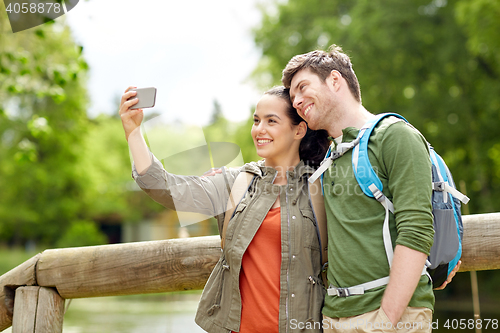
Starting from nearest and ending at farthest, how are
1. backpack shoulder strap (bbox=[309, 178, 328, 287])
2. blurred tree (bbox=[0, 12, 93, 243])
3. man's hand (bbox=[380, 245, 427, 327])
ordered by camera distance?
man's hand (bbox=[380, 245, 427, 327]) < backpack shoulder strap (bbox=[309, 178, 328, 287]) < blurred tree (bbox=[0, 12, 93, 243])

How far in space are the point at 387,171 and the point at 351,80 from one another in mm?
521

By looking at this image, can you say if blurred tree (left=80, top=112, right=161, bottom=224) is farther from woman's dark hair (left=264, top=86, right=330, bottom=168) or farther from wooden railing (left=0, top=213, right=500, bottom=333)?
woman's dark hair (left=264, top=86, right=330, bottom=168)

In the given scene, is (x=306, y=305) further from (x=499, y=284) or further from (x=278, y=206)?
(x=499, y=284)

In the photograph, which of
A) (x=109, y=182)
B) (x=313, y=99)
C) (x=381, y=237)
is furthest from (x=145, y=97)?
(x=109, y=182)

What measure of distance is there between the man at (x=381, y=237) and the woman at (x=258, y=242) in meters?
0.16

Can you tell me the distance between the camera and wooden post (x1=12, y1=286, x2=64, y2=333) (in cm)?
226

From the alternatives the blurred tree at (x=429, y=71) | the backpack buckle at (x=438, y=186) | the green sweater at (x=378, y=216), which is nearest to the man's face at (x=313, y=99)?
the green sweater at (x=378, y=216)

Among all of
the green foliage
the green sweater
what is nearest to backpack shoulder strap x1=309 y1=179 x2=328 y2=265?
the green sweater

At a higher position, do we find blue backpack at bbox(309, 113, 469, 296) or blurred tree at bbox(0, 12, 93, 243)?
blurred tree at bbox(0, 12, 93, 243)

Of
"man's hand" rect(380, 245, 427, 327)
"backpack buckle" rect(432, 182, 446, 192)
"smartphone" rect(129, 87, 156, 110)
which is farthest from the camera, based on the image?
"smartphone" rect(129, 87, 156, 110)

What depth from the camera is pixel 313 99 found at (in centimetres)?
199

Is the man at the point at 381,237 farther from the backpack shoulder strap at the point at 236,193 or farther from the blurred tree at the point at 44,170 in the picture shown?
the blurred tree at the point at 44,170

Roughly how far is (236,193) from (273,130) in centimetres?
35

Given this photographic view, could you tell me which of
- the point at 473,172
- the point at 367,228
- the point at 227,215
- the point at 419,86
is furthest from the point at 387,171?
the point at 473,172
